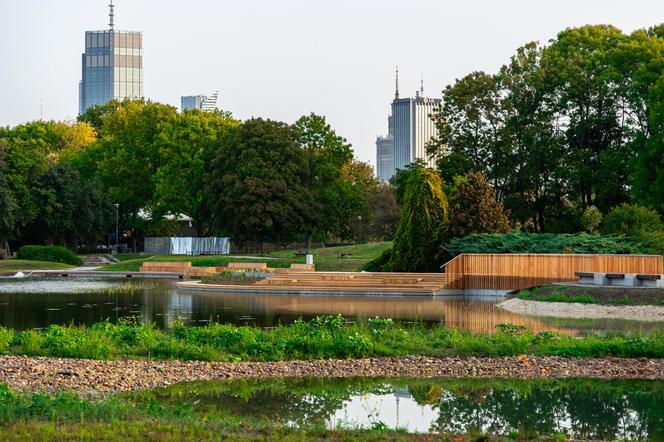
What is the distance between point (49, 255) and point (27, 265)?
14.3 ft

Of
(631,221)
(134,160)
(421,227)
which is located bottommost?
(421,227)

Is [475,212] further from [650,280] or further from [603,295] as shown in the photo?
[603,295]

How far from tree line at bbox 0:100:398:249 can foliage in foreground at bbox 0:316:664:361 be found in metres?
40.3

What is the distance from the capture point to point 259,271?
44.8 metres

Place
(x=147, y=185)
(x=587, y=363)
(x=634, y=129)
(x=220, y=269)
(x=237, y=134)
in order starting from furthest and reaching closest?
(x=147, y=185)
(x=237, y=134)
(x=634, y=129)
(x=220, y=269)
(x=587, y=363)

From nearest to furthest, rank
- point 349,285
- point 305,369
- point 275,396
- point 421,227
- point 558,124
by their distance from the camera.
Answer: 1. point 275,396
2. point 305,369
3. point 349,285
4. point 421,227
5. point 558,124

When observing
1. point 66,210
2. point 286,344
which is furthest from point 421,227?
point 66,210

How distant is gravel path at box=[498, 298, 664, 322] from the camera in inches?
1097

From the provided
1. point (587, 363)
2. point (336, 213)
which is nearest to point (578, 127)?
point (336, 213)

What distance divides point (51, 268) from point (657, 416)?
153 feet

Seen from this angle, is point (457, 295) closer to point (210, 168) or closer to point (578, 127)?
point (578, 127)

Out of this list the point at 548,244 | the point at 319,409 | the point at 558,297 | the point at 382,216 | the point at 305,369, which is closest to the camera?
the point at 319,409

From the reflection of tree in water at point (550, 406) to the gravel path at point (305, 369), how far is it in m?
0.87

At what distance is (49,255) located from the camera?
195 ft
